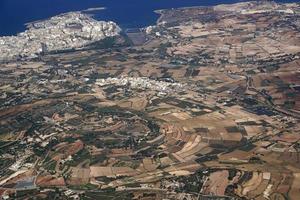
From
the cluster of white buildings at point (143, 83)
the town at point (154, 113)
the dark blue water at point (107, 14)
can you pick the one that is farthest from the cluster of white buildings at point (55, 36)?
the cluster of white buildings at point (143, 83)

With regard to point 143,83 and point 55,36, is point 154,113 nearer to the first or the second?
point 143,83

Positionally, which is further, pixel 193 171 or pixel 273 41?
pixel 273 41

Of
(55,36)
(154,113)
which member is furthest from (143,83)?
(55,36)

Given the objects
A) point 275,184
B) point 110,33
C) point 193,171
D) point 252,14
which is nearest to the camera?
point 275,184

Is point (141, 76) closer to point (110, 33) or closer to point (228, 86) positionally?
point (228, 86)

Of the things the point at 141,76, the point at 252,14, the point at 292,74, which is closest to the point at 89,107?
the point at 141,76

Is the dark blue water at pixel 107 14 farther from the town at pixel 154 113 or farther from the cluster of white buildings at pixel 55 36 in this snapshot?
the town at pixel 154 113
